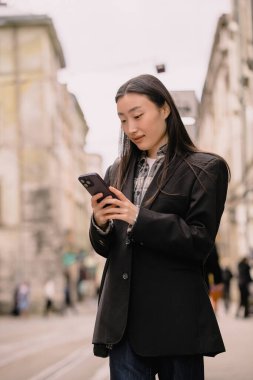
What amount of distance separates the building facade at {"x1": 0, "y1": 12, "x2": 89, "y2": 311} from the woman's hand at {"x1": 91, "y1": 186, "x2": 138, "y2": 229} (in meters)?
32.0

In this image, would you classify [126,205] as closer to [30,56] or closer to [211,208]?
[211,208]

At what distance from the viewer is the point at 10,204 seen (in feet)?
114

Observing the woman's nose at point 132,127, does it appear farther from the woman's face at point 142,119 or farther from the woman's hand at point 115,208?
the woman's hand at point 115,208

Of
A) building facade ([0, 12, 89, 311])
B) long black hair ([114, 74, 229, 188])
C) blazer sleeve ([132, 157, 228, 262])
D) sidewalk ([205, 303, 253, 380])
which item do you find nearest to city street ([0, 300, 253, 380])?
sidewalk ([205, 303, 253, 380])

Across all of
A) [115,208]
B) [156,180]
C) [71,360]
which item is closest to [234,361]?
[71,360]

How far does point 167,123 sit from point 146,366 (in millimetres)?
838

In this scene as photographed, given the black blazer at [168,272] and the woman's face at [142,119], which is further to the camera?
the woman's face at [142,119]

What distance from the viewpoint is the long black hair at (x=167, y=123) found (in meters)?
2.88

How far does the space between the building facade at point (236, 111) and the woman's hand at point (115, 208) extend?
29.3 m

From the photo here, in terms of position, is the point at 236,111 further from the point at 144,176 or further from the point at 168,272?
the point at 168,272

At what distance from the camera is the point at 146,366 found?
275cm

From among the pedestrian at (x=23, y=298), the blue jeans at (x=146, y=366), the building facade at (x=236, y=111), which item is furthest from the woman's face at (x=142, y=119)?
the building facade at (x=236, y=111)

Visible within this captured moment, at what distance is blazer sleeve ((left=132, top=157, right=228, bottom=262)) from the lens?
2664 millimetres

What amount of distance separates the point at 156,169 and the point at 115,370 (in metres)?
0.69
